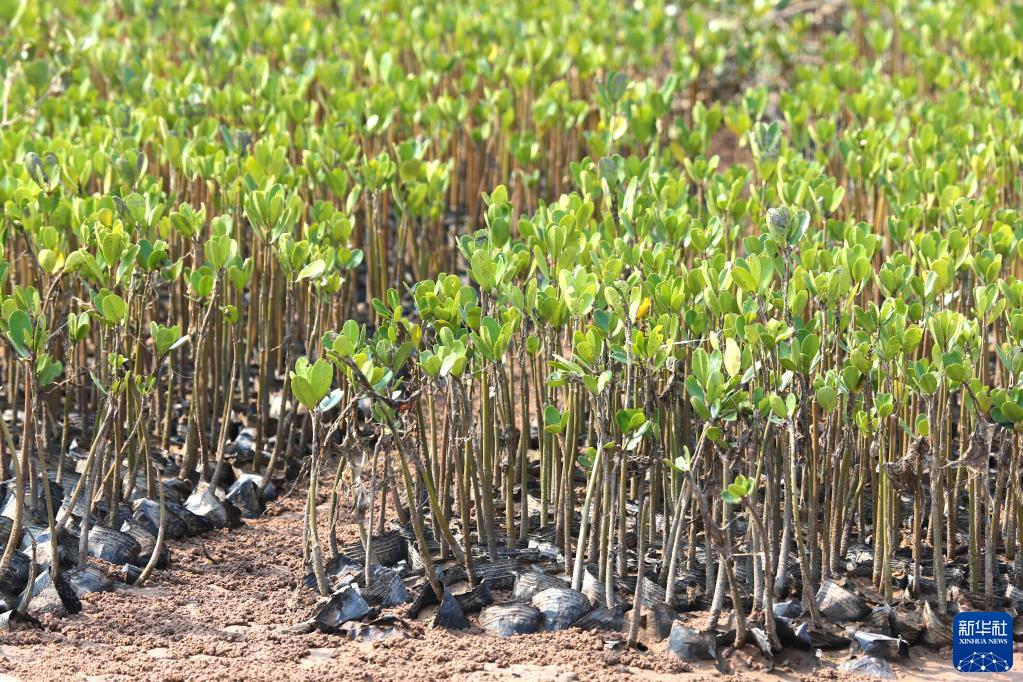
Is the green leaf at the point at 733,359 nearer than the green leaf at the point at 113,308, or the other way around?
the green leaf at the point at 733,359

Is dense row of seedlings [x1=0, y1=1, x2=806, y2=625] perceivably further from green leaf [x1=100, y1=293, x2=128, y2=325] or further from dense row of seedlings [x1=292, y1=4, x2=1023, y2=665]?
dense row of seedlings [x1=292, y1=4, x2=1023, y2=665]

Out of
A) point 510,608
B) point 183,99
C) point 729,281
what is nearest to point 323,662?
point 510,608

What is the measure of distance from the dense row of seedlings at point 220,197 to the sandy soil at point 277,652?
0.72 feet

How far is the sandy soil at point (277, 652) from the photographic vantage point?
2.61 meters

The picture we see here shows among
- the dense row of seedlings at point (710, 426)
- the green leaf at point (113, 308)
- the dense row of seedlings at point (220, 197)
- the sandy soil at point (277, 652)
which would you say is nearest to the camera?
the sandy soil at point (277, 652)

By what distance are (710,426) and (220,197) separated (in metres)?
2.03

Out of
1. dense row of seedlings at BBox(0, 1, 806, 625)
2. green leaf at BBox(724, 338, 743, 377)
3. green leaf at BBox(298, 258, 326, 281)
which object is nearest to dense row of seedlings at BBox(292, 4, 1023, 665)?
green leaf at BBox(724, 338, 743, 377)

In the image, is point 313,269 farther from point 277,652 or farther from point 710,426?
point 710,426

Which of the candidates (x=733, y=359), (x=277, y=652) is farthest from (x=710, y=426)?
(x=277, y=652)

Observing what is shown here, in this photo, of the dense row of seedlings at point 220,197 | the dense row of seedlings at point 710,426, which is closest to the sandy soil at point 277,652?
the dense row of seedlings at point 710,426

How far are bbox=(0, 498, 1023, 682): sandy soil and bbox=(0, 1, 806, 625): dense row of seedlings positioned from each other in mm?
220

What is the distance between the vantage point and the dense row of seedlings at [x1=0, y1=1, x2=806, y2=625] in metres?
3.20

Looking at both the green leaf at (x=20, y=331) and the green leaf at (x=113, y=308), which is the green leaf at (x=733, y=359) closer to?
the green leaf at (x=113, y=308)

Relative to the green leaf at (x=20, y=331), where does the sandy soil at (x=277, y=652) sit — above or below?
below
